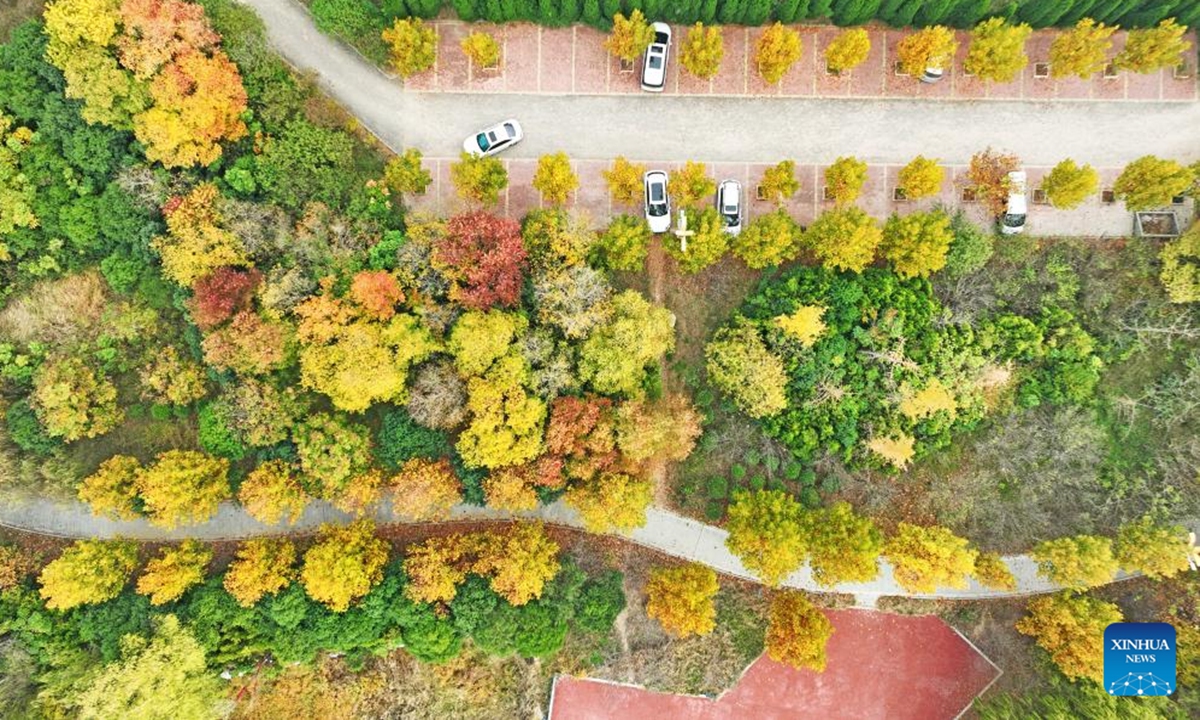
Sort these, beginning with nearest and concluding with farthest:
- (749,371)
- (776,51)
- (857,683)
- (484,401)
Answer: (484,401) < (776,51) < (749,371) < (857,683)

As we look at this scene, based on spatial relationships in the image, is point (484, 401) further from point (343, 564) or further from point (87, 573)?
point (87, 573)

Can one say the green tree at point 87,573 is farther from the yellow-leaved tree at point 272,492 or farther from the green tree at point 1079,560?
the green tree at point 1079,560

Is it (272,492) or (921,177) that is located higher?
(921,177)

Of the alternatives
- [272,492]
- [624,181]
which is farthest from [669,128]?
[272,492]

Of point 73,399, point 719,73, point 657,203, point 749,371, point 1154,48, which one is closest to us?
point 1154,48

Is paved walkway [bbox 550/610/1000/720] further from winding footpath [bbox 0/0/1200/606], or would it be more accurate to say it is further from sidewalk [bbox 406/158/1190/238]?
sidewalk [bbox 406/158/1190/238]

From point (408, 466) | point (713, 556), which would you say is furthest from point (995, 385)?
point (408, 466)

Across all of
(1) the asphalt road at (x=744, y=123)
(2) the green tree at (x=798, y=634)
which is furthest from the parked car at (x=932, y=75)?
(2) the green tree at (x=798, y=634)
